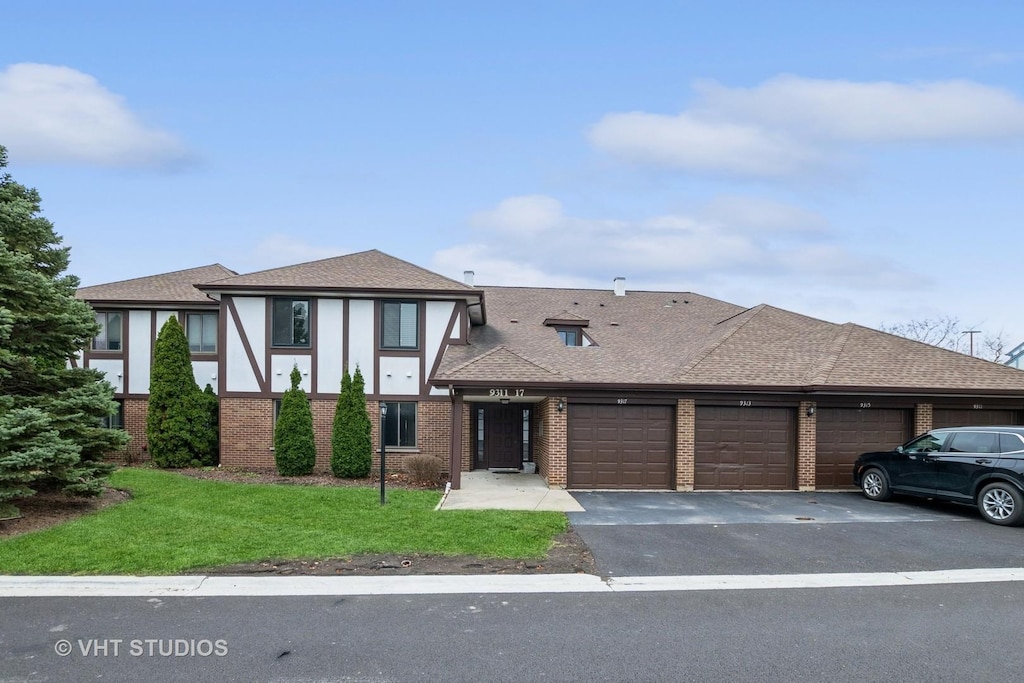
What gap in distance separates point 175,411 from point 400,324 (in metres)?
6.49

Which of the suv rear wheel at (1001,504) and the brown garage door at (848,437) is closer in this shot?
the suv rear wheel at (1001,504)

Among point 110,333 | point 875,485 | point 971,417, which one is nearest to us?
point 875,485

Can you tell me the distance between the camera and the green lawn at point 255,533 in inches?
339

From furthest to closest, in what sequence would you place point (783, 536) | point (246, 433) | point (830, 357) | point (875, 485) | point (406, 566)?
point (246, 433) → point (830, 357) → point (875, 485) → point (783, 536) → point (406, 566)

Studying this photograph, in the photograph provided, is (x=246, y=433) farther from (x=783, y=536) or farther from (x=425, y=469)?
(x=783, y=536)

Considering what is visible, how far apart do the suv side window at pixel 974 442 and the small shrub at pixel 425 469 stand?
10573 millimetres

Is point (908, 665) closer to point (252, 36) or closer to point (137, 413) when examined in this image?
point (252, 36)

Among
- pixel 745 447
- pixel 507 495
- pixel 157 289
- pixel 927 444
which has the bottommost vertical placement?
pixel 507 495

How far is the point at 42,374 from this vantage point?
11.3 metres

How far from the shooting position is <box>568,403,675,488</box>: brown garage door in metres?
15.7

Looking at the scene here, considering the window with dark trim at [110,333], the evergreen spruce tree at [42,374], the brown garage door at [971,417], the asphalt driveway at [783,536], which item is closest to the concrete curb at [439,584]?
the asphalt driveway at [783,536]

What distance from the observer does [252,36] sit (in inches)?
527

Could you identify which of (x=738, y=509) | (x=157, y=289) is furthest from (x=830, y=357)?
(x=157, y=289)

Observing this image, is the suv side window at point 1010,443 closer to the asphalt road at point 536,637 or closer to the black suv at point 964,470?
the black suv at point 964,470
